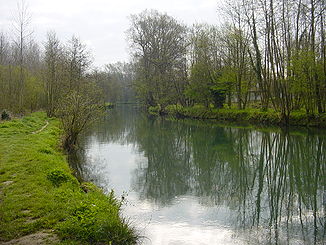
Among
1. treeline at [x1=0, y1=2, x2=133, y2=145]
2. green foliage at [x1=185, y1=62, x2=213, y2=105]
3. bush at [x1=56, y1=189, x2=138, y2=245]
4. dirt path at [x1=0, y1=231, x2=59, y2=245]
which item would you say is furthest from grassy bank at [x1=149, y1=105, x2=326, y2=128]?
dirt path at [x1=0, y1=231, x2=59, y2=245]

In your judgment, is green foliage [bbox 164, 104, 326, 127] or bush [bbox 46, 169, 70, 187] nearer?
bush [bbox 46, 169, 70, 187]

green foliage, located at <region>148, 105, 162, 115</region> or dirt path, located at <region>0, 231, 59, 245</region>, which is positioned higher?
green foliage, located at <region>148, 105, 162, 115</region>

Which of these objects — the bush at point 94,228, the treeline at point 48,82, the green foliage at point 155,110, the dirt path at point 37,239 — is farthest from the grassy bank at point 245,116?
the dirt path at point 37,239

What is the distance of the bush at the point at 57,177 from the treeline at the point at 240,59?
725 inches

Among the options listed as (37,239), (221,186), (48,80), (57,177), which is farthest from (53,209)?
(48,80)

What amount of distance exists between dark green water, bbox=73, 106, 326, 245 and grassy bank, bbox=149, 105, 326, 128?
12.0 feet

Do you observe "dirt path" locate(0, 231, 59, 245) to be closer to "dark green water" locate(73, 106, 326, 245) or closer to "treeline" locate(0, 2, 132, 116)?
"dark green water" locate(73, 106, 326, 245)

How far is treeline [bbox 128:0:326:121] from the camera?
72.0 feet

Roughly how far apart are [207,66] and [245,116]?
7.50 m

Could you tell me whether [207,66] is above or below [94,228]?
above

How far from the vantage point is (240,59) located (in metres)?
30.1

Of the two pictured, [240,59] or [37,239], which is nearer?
[37,239]

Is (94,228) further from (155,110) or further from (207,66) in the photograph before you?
(155,110)

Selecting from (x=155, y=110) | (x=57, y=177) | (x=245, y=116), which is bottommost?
(x=57, y=177)
